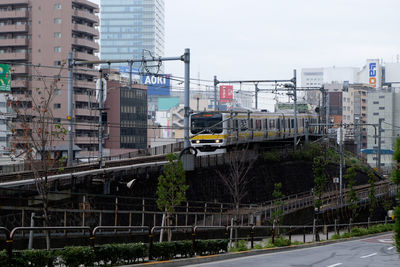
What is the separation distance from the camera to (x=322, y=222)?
60.4m

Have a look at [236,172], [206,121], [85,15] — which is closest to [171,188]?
[236,172]

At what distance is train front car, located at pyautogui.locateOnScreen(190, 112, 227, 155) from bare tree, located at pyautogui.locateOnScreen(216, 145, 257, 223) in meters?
1.39

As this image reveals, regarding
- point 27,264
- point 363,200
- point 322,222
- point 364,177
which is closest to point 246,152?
point 322,222

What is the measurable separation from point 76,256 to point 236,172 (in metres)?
35.2

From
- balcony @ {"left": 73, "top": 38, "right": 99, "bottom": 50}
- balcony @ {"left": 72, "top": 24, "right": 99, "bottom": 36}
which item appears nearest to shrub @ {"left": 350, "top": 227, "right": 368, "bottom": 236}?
balcony @ {"left": 73, "top": 38, "right": 99, "bottom": 50}

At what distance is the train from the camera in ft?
166

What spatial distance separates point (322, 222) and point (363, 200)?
805cm

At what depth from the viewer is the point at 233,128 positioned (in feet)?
158

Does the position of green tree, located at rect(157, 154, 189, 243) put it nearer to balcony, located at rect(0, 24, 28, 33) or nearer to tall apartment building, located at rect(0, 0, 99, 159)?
tall apartment building, located at rect(0, 0, 99, 159)

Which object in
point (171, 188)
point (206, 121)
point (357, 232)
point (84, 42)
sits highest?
point (84, 42)

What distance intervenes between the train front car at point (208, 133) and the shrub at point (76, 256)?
34465 mm

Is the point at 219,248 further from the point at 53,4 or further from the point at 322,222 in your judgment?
the point at 53,4

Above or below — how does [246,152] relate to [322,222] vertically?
above

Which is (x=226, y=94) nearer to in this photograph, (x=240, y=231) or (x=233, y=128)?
(x=233, y=128)
